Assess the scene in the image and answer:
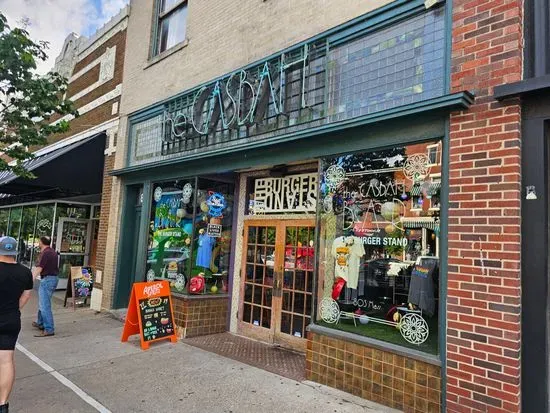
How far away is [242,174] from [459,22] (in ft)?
14.5

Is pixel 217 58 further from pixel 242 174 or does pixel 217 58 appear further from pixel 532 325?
pixel 532 325

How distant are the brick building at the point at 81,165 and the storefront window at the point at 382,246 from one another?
6610mm

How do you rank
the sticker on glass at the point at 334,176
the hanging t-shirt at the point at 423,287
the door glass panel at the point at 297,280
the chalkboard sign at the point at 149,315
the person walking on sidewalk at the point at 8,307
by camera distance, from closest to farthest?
the person walking on sidewalk at the point at 8,307, the hanging t-shirt at the point at 423,287, the sticker on glass at the point at 334,176, the door glass panel at the point at 297,280, the chalkboard sign at the point at 149,315

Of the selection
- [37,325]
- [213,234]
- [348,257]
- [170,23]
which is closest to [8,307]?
[348,257]

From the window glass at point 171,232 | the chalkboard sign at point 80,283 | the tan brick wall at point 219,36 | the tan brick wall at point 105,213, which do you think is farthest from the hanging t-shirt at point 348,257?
the chalkboard sign at point 80,283

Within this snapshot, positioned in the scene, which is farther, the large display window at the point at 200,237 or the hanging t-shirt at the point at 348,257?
the large display window at the point at 200,237

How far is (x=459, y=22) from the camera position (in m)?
4.19

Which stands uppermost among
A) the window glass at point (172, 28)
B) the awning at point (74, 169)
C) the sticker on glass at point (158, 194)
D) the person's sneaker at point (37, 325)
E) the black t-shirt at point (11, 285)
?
the window glass at point (172, 28)

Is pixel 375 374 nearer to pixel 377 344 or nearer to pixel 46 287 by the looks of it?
pixel 377 344

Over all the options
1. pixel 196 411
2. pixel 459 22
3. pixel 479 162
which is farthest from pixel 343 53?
pixel 196 411

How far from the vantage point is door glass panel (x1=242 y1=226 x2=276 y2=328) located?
6965 mm

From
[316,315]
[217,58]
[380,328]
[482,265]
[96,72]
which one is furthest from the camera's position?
[96,72]

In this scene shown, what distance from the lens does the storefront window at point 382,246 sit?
171 inches

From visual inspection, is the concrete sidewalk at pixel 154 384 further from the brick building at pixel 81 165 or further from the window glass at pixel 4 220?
the window glass at pixel 4 220
